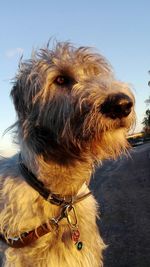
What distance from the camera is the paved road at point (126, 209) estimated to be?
30.7ft

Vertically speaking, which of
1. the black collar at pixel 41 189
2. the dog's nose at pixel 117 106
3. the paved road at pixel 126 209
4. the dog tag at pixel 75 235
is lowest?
the paved road at pixel 126 209

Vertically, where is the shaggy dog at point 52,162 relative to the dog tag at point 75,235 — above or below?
above

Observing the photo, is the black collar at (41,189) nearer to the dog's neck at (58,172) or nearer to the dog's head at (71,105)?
the dog's neck at (58,172)

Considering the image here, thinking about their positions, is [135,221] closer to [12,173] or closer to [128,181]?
[128,181]

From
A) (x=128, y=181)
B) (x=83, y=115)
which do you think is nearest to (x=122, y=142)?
(x=83, y=115)

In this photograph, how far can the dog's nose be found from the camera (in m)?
5.17

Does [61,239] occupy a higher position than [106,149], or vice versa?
[106,149]

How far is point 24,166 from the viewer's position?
5.93 metres

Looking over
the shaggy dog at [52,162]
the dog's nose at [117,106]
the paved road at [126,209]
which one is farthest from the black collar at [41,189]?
the paved road at [126,209]

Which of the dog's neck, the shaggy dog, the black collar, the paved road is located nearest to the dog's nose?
the shaggy dog

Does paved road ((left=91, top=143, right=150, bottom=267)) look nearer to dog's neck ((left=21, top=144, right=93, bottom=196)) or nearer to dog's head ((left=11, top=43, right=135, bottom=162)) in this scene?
dog's neck ((left=21, top=144, right=93, bottom=196))

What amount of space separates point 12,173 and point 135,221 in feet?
16.6

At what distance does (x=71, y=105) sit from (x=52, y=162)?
2.11ft

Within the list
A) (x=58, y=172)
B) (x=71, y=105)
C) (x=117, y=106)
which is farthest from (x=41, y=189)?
(x=117, y=106)
